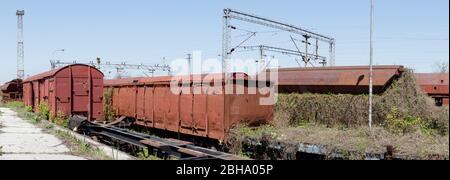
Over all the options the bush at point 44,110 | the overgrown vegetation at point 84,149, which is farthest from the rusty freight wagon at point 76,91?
the overgrown vegetation at point 84,149

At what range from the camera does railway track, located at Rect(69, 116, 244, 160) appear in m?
9.12

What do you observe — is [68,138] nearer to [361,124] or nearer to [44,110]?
[44,110]

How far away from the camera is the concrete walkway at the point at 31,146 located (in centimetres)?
929

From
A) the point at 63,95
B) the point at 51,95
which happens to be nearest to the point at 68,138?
the point at 63,95

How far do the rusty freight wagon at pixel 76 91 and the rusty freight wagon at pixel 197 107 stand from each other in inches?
72.2

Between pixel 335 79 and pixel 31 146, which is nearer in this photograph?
pixel 31 146

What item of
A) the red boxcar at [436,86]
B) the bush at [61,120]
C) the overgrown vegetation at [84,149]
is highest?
the red boxcar at [436,86]

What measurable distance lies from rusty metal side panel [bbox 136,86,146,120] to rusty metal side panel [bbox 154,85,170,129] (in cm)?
114

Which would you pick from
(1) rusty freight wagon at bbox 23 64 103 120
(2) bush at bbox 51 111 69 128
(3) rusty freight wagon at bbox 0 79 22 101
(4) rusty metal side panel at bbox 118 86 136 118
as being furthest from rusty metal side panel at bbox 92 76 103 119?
(3) rusty freight wagon at bbox 0 79 22 101

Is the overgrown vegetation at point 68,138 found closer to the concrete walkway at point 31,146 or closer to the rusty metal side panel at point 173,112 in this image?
the concrete walkway at point 31,146

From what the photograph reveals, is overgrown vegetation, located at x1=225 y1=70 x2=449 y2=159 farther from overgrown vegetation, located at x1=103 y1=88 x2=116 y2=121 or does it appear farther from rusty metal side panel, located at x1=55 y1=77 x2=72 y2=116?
overgrown vegetation, located at x1=103 y1=88 x2=116 y2=121

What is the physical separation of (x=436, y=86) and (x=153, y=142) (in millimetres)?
9839

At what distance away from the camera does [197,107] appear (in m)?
12.3
